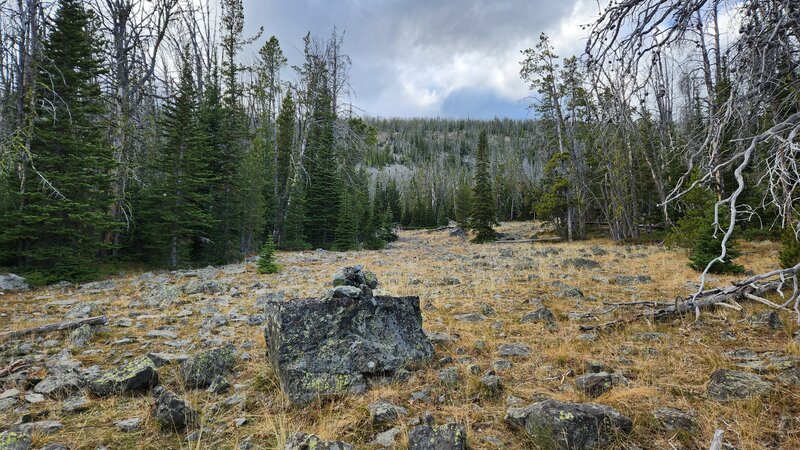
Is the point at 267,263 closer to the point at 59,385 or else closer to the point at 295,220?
the point at 59,385

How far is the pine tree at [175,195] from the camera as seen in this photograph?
13938 millimetres

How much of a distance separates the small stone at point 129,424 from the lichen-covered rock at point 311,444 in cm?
152

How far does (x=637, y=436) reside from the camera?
2711mm

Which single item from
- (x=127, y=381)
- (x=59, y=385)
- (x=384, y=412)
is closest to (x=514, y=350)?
(x=384, y=412)

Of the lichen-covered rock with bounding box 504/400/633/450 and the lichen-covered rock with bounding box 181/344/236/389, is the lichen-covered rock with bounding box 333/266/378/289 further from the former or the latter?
the lichen-covered rock with bounding box 504/400/633/450

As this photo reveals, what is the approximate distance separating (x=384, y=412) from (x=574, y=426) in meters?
1.51

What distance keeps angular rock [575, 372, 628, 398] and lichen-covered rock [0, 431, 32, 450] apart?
462 centimetres

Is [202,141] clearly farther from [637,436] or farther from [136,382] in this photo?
[637,436]

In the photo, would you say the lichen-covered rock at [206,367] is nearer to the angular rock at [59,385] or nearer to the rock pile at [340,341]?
the rock pile at [340,341]

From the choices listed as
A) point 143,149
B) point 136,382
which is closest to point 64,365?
point 136,382

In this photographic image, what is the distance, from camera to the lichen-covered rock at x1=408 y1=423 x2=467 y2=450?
102 inches

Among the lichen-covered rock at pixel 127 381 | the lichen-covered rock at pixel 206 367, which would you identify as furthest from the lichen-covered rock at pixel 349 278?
the lichen-covered rock at pixel 127 381

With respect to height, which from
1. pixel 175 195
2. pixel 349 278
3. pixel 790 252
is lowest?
pixel 790 252

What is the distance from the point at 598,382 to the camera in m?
3.51
